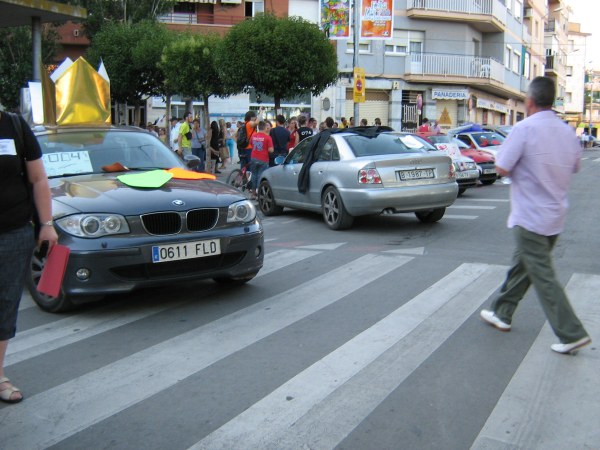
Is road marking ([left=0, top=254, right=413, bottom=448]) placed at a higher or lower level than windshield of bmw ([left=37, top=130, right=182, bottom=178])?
lower

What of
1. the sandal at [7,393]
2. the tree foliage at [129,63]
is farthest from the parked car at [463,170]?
the tree foliage at [129,63]

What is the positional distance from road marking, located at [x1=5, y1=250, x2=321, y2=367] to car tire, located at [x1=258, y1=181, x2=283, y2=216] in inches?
256

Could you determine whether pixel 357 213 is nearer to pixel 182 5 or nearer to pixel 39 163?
pixel 39 163

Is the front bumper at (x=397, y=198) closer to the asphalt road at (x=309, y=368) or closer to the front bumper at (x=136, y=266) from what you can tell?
the asphalt road at (x=309, y=368)

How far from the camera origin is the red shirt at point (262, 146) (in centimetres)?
1370

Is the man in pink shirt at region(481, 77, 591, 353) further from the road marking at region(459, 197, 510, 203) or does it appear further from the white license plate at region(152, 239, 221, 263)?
the road marking at region(459, 197, 510, 203)

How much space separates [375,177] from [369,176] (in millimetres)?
88

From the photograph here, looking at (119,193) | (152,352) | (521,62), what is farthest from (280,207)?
(521,62)

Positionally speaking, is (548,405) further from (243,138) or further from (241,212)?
(243,138)

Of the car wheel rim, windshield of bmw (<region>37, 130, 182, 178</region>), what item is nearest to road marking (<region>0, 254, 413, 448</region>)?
windshield of bmw (<region>37, 130, 182, 178</region>)

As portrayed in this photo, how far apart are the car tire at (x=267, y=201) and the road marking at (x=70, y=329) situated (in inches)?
256

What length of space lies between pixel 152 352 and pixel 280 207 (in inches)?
311

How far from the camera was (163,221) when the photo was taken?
17.5 ft

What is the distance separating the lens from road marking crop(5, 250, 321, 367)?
183 inches
